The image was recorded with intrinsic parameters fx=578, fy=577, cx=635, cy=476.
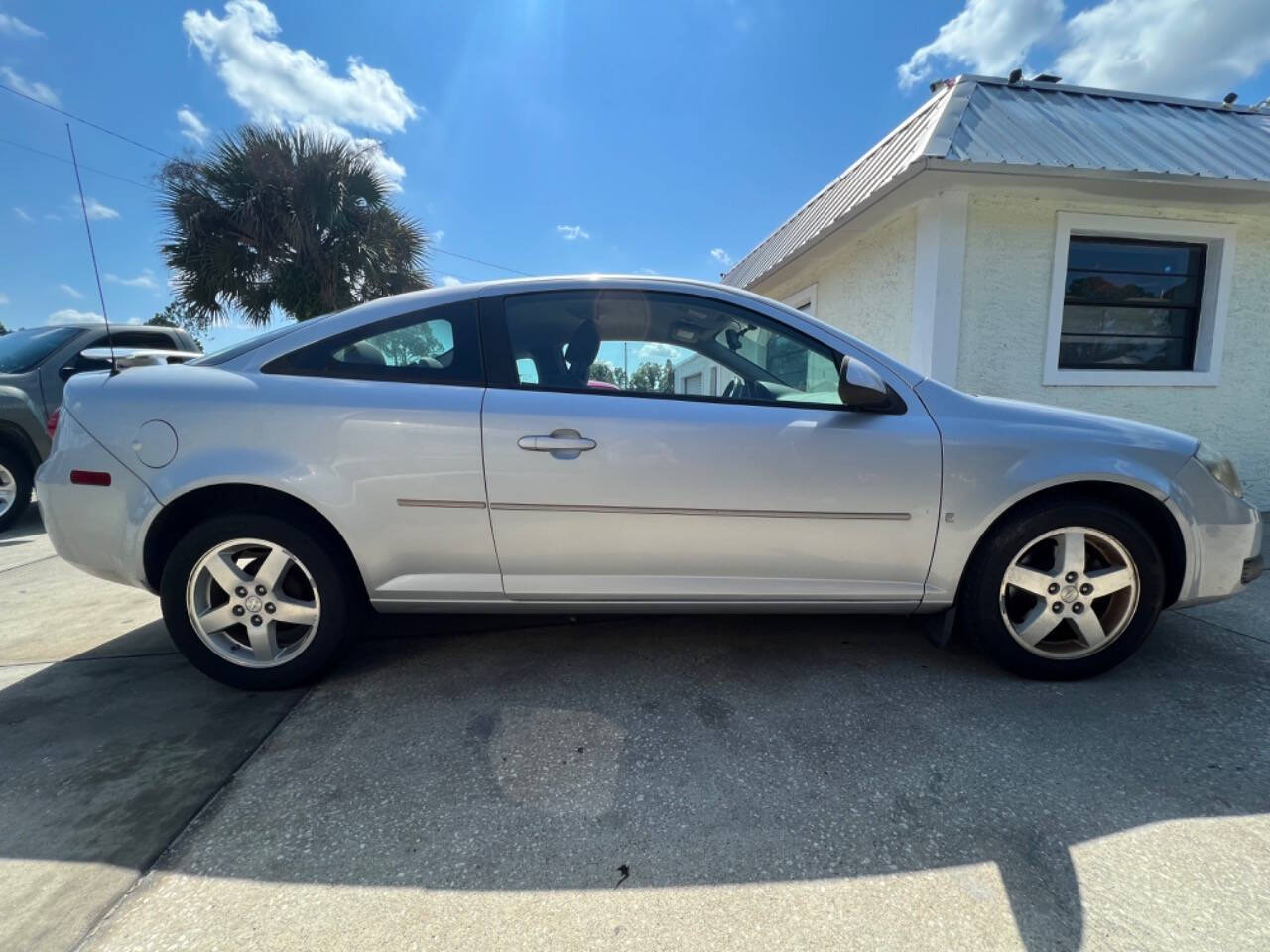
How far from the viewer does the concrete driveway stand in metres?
1.35

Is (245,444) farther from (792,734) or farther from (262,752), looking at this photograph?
(792,734)

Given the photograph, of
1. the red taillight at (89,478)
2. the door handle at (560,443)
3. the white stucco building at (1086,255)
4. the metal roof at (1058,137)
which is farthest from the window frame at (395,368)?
the white stucco building at (1086,255)

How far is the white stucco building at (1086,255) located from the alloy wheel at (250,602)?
4.63 metres

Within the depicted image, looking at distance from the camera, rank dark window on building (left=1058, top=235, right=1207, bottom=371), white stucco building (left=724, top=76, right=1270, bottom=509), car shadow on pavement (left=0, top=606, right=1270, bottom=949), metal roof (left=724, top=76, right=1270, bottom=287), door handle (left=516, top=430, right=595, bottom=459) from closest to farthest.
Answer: car shadow on pavement (left=0, top=606, right=1270, bottom=949), door handle (left=516, top=430, right=595, bottom=459), metal roof (left=724, top=76, right=1270, bottom=287), white stucco building (left=724, top=76, right=1270, bottom=509), dark window on building (left=1058, top=235, right=1207, bottom=371)

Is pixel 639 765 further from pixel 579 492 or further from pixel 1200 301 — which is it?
pixel 1200 301

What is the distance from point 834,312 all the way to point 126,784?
6789 millimetres

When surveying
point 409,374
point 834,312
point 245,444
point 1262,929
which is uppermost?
point 834,312

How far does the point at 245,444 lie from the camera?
6.98 ft

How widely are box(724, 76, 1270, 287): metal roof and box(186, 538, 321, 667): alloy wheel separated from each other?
452cm

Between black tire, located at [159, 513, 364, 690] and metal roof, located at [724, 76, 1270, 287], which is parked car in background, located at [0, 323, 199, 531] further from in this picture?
metal roof, located at [724, 76, 1270, 287]

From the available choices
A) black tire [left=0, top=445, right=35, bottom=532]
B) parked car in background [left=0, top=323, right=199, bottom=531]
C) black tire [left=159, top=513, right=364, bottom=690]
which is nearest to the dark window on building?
black tire [left=159, top=513, right=364, bottom=690]

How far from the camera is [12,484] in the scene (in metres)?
5.20

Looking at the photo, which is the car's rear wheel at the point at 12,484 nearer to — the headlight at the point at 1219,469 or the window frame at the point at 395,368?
the window frame at the point at 395,368

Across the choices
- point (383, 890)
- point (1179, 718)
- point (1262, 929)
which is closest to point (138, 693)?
point (383, 890)
